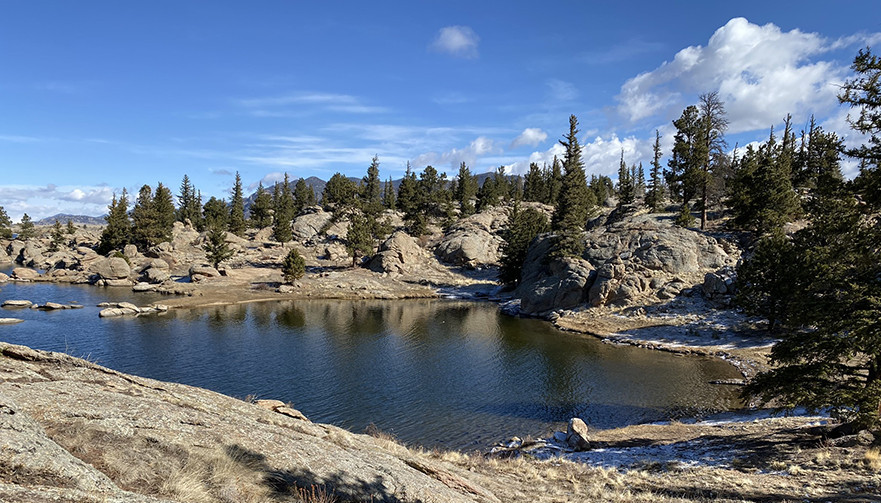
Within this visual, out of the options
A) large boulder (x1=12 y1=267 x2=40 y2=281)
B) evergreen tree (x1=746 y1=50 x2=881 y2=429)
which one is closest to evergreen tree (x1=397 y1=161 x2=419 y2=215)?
large boulder (x1=12 y1=267 x2=40 y2=281)

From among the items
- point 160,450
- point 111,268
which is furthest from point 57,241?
point 160,450

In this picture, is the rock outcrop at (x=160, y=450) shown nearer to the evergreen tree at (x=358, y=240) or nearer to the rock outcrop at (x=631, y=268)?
the rock outcrop at (x=631, y=268)

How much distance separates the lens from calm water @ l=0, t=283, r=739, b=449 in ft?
95.6

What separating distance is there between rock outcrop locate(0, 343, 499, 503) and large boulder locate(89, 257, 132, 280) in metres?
83.5

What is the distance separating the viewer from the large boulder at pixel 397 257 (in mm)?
92500

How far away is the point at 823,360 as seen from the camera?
1794 cm

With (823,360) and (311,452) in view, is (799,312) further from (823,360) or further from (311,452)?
(311,452)

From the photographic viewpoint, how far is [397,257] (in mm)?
95312

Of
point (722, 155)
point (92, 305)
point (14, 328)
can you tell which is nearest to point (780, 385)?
point (722, 155)

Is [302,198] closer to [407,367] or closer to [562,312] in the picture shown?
[562,312]

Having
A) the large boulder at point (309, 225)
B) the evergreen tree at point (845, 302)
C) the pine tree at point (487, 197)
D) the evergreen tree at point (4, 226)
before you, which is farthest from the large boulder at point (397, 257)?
the evergreen tree at point (4, 226)

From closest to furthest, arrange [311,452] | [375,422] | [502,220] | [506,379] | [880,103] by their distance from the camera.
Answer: [311,452] < [880,103] < [375,422] < [506,379] < [502,220]

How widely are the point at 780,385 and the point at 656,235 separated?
4843cm

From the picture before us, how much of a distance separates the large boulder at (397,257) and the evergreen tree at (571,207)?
35.0 metres
